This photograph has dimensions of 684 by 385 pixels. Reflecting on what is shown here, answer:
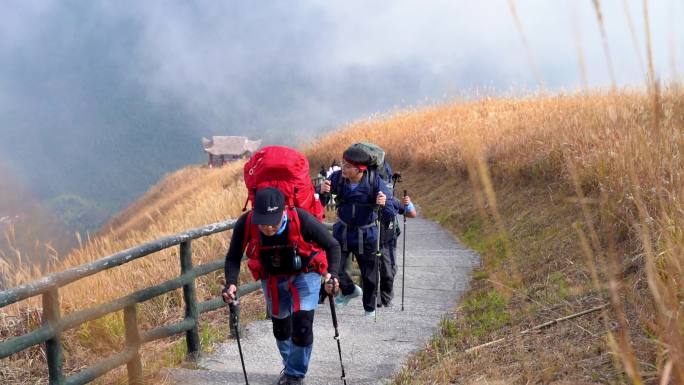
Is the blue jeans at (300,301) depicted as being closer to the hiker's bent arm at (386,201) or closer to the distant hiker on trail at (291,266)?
the distant hiker on trail at (291,266)

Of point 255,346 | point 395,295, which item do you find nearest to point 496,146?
point 395,295

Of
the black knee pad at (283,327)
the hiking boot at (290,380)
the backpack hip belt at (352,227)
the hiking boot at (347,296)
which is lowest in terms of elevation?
the hiking boot at (347,296)

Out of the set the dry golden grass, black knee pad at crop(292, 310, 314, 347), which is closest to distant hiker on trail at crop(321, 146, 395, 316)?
the dry golden grass

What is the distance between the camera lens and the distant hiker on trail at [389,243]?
746 cm

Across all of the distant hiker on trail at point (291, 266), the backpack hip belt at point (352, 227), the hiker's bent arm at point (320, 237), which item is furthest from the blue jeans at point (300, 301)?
the backpack hip belt at point (352, 227)

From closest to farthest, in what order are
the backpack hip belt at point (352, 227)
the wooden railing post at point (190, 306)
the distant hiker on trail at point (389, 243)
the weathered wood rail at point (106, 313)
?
the weathered wood rail at point (106, 313) → the wooden railing post at point (190, 306) → the backpack hip belt at point (352, 227) → the distant hiker on trail at point (389, 243)

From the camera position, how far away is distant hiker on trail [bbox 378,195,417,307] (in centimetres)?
746

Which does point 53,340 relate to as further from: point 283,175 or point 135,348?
point 283,175

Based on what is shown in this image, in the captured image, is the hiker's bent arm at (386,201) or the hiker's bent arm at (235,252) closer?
the hiker's bent arm at (235,252)

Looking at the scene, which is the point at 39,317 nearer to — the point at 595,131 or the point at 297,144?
the point at 595,131

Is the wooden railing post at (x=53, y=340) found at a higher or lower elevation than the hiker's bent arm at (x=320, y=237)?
lower

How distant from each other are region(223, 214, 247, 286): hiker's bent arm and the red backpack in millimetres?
192

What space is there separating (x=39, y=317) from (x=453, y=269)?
5097mm

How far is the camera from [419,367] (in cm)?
570
